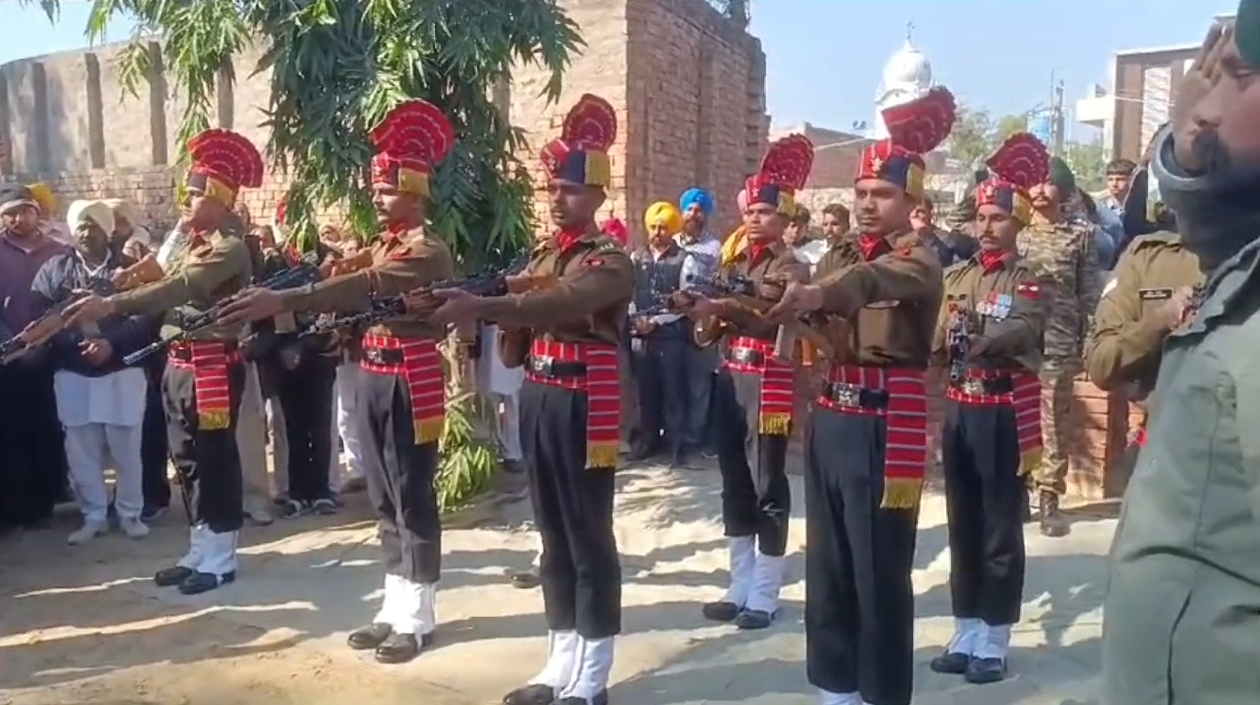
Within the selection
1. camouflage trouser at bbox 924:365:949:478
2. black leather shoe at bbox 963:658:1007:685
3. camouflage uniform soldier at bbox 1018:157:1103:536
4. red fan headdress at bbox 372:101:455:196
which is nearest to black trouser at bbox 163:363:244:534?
red fan headdress at bbox 372:101:455:196

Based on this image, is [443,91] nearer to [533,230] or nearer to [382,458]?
[533,230]

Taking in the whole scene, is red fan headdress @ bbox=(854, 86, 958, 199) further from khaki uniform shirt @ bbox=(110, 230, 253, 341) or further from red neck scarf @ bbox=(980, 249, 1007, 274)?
khaki uniform shirt @ bbox=(110, 230, 253, 341)

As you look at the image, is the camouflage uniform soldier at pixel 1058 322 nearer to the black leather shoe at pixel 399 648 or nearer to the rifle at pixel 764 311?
the rifle at pixel 764 311

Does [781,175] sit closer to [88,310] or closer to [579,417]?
[579,417]

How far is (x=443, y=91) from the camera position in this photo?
7137mm

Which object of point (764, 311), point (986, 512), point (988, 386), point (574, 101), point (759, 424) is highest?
point (574, 101)

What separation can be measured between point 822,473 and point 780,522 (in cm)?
160

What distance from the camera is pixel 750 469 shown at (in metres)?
5.68

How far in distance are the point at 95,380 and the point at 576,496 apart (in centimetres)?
387

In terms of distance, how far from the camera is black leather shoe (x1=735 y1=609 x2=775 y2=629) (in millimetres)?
5445

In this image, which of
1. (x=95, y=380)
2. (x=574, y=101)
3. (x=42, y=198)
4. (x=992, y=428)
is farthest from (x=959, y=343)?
(x=42, y=198)

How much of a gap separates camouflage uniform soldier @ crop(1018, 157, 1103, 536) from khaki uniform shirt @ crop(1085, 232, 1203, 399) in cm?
274

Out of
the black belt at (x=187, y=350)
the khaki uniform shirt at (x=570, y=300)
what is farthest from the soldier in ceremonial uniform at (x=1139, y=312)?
the black belt at (x=187, y=350)

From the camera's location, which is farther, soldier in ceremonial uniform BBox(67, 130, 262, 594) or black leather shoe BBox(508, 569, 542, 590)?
black leather shoe BBox(508, 569, 542, 590)
